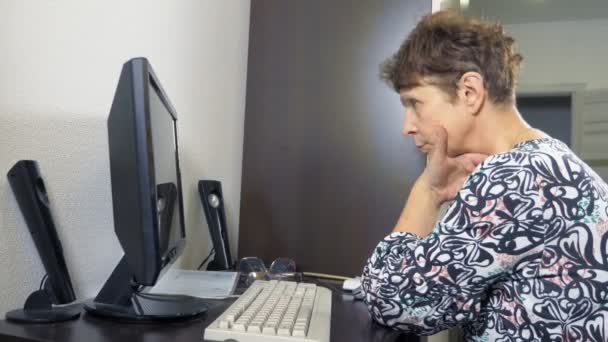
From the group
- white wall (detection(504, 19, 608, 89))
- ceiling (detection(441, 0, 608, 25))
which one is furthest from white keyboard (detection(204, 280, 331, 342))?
white wall (detection(504, 19, 608, 89))

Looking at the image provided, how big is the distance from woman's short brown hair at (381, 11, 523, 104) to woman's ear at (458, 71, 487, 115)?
0.4 inches

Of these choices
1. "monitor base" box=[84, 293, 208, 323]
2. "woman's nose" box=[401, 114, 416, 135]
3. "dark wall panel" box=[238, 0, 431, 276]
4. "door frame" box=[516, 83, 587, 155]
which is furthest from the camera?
"door frame" box=[516, 83, 587, 155]

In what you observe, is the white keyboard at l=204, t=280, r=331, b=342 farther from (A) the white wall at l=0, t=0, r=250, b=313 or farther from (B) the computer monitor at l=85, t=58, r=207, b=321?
(A) the white wall at l=0, t=0, r=250, b=313

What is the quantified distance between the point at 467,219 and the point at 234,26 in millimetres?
1260

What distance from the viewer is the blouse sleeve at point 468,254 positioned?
0.76 metres

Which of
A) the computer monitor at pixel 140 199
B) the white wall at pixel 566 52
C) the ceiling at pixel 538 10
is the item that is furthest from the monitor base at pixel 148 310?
the white wall at pixel 566 52

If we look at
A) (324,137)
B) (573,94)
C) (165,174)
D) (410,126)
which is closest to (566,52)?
(573,94)

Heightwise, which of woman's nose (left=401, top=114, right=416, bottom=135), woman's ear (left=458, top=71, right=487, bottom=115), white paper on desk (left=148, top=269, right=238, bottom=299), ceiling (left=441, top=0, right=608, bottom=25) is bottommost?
white paper on desk (left=148, top=269, right=238, bottom=299)

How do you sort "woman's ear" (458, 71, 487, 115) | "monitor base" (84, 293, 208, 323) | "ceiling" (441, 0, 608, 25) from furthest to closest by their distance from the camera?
"ceiling" (441, 0, 608, 25)
"woman's ear" (458, 71, 487, 115)
"monitor base" (84, 293, 208, 323)

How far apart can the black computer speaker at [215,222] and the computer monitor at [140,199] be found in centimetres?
54

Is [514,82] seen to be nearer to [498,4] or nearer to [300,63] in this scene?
[300,63]

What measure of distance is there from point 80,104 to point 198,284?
47cm

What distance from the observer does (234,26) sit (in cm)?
178

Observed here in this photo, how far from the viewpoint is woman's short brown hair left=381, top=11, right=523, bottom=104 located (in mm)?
975
